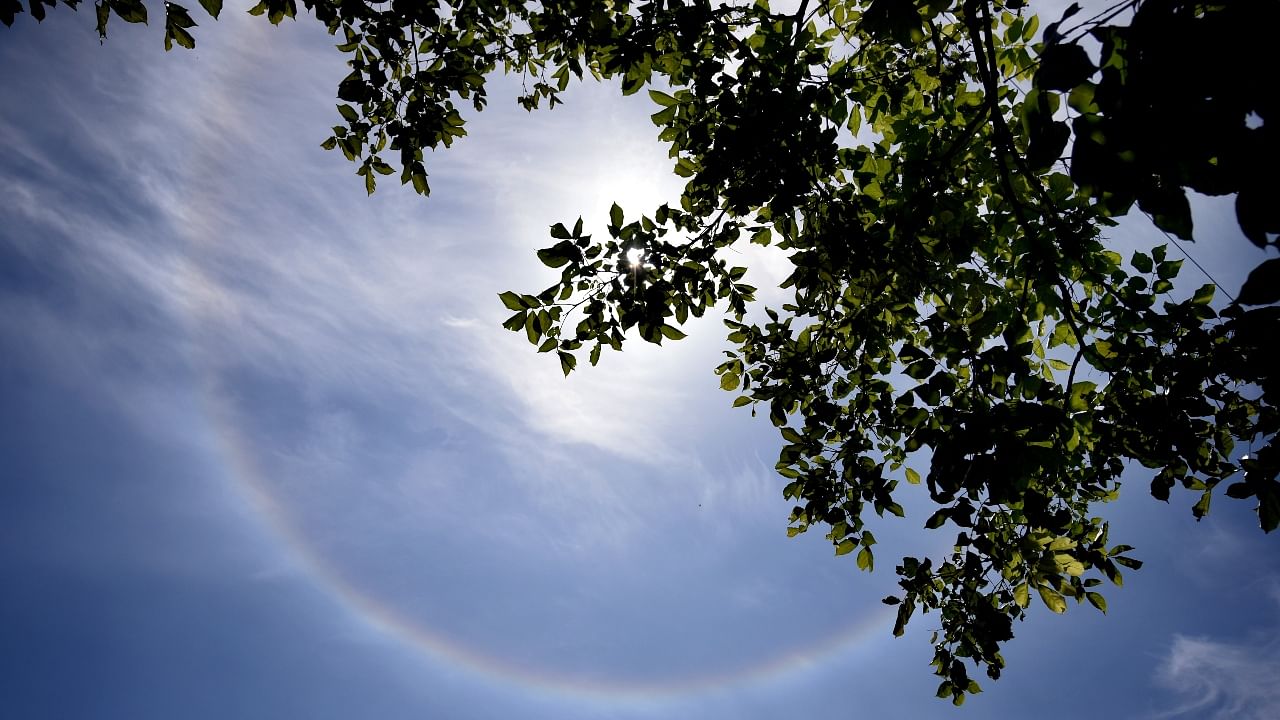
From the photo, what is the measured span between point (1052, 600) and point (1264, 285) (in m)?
2.79

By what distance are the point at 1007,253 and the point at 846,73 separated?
1.86 metres

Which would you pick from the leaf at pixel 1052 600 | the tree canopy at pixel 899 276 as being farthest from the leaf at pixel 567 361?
the leaf at pixel 1052 600

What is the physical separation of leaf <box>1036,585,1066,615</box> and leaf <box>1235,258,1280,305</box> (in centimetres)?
271

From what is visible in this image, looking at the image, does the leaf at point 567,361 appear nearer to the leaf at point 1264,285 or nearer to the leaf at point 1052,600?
the leaf at point 1264,285

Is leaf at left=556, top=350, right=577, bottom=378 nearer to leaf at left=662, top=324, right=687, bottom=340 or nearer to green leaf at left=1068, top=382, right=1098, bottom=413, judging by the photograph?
leaf at left=662, top=324, right=687, bottom=340

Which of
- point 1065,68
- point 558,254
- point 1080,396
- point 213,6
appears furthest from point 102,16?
point 1080,396

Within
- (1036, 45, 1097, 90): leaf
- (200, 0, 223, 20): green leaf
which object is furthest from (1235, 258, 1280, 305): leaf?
(200, 0, 223, 20): green leaf

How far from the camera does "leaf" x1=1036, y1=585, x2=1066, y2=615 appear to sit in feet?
10.4

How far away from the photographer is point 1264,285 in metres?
1.16

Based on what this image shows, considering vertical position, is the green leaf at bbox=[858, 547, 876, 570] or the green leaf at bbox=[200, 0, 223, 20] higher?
the green leaf at bbox=[200, 0, 223, 20]

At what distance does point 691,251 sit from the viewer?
399cm

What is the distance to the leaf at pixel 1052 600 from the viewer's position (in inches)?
125

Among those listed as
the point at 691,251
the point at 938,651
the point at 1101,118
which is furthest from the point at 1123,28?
the point at 938,651

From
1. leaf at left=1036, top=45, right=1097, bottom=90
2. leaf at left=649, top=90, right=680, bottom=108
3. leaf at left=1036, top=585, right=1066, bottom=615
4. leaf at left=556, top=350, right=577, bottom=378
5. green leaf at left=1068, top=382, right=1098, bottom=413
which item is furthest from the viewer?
leaf at left=649, top=90, right=680, bottom=108
